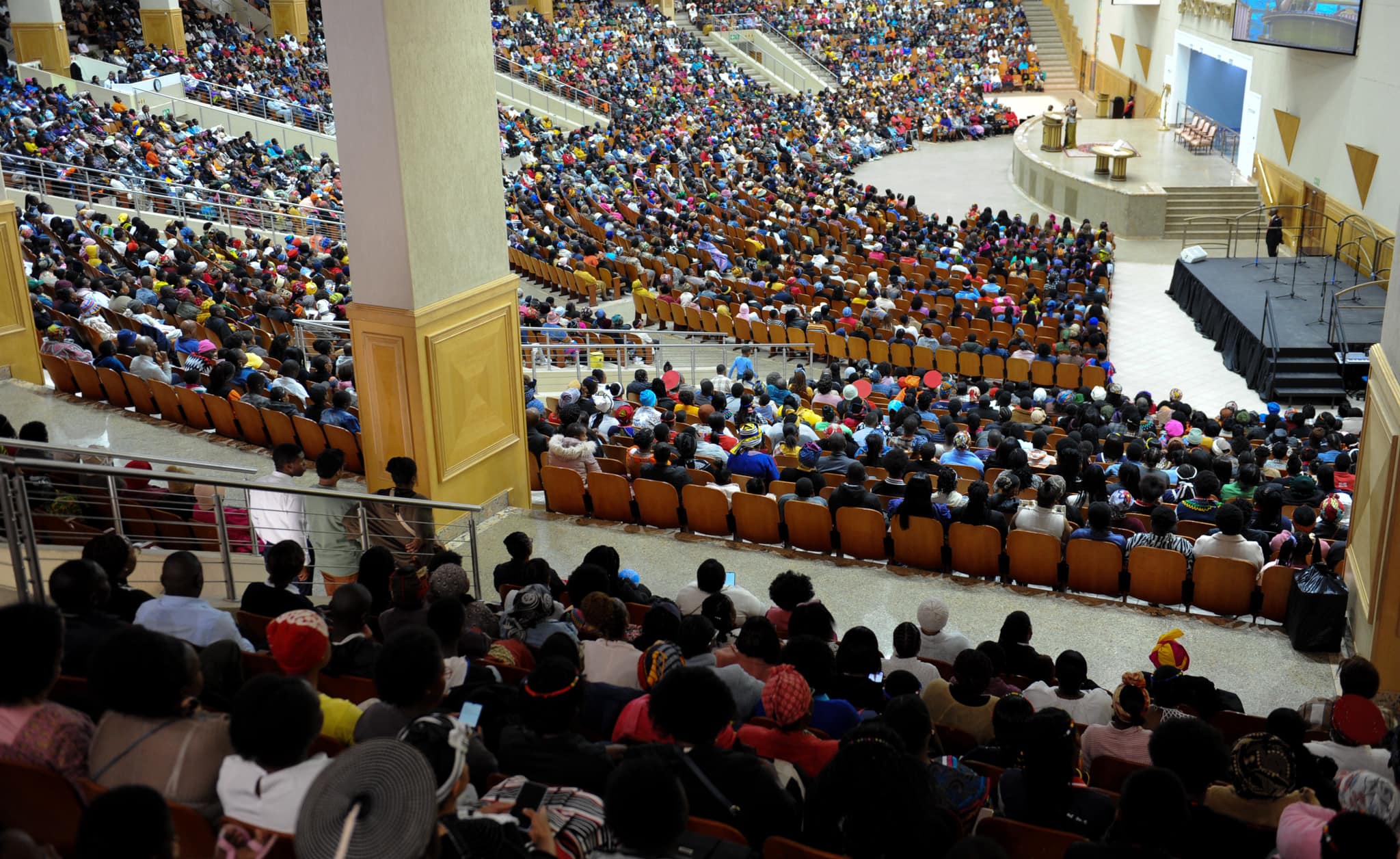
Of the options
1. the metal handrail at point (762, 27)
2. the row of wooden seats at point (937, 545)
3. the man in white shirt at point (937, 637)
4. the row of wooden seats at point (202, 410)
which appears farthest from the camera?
the metal handrail at point (762, 27)

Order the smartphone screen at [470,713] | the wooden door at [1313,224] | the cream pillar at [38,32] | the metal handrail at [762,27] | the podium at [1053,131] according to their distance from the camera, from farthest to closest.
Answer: the metal handrail at [762,27] < the podium at [1053,131] < the cream pillar at [38,32] < the wooden door at [1313,224] < the smartphone screen at [470,713]

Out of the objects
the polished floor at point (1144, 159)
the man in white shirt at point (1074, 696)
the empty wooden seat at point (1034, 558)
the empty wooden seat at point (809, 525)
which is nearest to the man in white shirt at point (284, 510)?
the empty wooden seat at point (809, 525)

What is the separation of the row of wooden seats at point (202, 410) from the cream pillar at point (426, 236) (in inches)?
29.5

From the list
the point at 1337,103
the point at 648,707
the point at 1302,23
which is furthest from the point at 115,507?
the point at 1302,23

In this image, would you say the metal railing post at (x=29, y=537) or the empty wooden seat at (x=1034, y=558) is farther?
the empty wooden seat at (x=1034, y=558)

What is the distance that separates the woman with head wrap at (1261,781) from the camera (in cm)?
389

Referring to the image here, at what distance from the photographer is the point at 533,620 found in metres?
5.44

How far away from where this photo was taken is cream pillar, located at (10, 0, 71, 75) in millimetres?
26875

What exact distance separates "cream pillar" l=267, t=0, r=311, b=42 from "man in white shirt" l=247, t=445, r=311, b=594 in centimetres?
3250

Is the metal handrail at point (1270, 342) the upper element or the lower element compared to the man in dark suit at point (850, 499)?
lower

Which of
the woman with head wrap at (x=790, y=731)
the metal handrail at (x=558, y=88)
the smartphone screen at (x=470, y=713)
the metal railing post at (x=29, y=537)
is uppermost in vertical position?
the metal handrail at (x=558, y=88)

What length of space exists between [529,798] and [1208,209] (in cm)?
2321

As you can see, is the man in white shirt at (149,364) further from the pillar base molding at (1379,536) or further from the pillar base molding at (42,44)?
the pillar base molding at (42,44)

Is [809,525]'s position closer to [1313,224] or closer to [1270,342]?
[1270,342]
